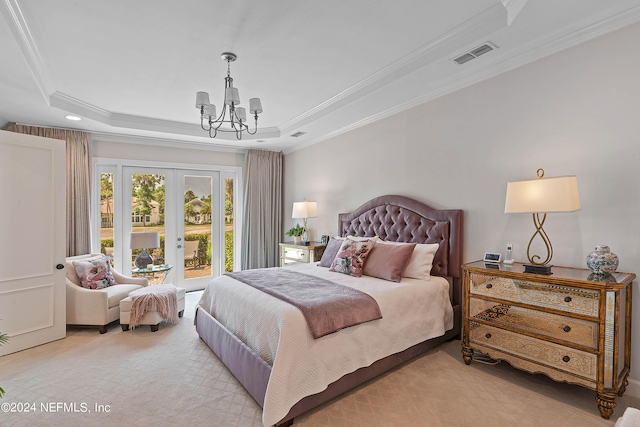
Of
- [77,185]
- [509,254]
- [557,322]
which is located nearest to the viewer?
[557,322]

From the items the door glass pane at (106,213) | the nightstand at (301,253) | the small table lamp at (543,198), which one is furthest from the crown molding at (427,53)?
the door glass pane at (106,213)

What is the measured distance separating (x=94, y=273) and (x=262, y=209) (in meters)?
2.87

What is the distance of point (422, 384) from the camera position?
8.20ft

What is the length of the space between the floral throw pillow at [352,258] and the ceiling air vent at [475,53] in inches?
75.3

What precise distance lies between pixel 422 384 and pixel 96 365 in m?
2.77

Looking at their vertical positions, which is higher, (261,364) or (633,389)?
(261,364)

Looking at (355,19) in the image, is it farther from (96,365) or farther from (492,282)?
(96,365)

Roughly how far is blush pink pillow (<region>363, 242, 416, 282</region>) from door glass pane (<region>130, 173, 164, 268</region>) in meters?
3.55

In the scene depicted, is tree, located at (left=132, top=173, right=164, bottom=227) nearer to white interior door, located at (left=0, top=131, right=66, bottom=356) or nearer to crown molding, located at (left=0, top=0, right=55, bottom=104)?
white interior door, located at (left=0, top=131, right=66, bottom=356)

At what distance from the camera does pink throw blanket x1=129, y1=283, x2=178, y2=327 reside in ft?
11.9

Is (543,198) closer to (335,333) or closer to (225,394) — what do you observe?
(335,333)

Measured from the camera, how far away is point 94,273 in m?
3.94

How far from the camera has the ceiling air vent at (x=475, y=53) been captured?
2.62m

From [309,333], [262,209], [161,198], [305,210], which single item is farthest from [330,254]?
[161,198]
